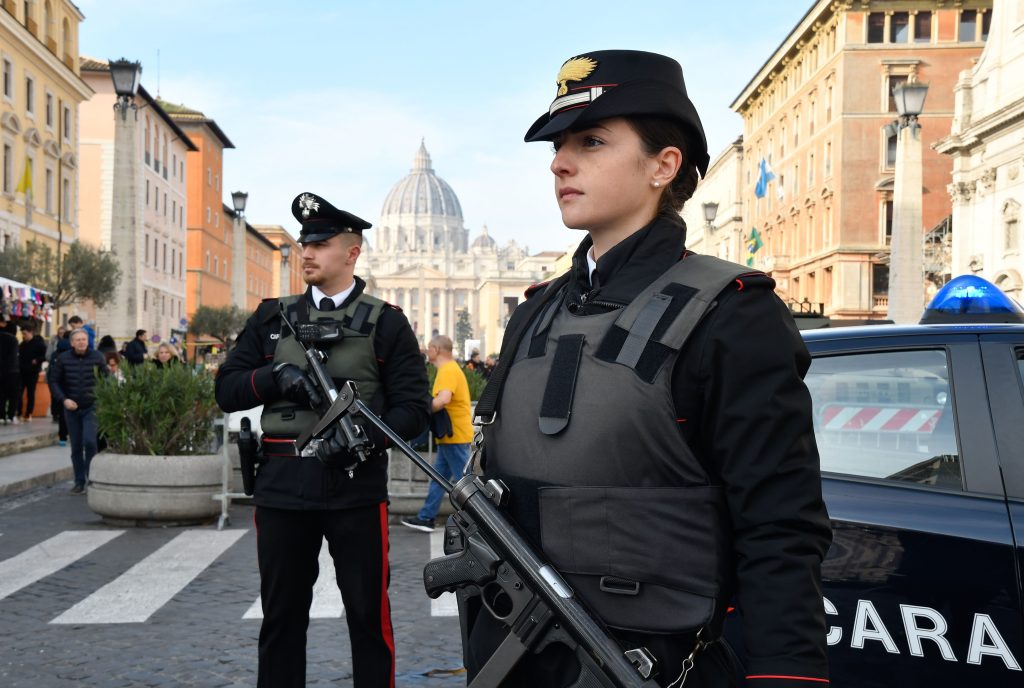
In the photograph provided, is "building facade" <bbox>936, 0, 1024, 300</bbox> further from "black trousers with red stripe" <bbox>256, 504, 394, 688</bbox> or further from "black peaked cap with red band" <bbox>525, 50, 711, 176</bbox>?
"black peaked cap with red band" <bbox>525, 50, 711, 176</bbox>

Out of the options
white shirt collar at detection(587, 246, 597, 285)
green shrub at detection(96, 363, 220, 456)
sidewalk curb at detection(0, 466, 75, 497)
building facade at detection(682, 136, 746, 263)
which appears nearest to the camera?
white shirt collar at detection(587, 246, 597, 285)

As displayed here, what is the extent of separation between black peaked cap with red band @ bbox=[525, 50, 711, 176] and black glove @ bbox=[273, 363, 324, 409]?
6.35 feet

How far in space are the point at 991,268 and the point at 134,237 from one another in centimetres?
2998

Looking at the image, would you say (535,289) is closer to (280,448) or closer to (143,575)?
(280,448)

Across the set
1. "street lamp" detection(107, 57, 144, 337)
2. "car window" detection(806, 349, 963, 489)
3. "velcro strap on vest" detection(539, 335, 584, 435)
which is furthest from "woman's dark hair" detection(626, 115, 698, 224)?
"street lamp" detection(107, 57, 144, 337)

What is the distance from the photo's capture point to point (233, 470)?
35.9 feet

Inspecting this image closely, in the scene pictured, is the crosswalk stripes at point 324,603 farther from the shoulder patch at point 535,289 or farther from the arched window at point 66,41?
the arched window at point 66,41

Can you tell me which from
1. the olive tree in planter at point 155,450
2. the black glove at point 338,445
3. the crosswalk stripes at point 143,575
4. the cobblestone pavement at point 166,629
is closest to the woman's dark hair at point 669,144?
the black glove at point 338,445

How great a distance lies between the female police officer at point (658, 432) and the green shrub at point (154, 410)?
844cm

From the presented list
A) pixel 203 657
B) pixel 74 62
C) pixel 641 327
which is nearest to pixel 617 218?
pixel 641 327

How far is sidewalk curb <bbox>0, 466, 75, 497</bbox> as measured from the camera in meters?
12.0

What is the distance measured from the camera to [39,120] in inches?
1624

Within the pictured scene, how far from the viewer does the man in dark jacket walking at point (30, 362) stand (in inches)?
801

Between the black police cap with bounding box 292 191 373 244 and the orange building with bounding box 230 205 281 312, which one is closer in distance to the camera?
the black police cap with bounding box 292 191 373 244
